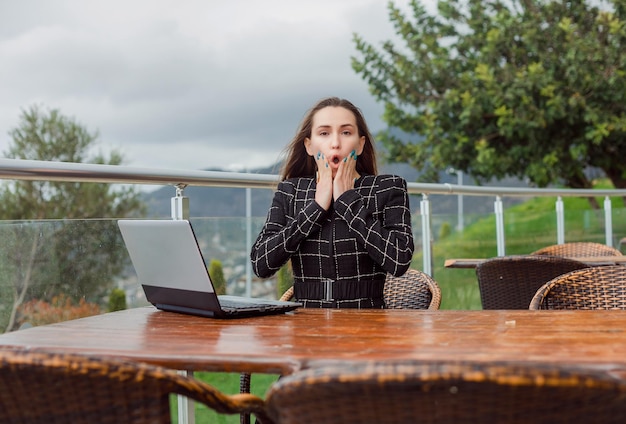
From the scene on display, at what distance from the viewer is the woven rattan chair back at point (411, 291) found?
2680 millimetres

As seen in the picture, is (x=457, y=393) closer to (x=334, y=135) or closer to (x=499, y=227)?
(x=334, y=135)

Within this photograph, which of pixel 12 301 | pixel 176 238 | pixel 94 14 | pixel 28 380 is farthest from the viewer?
pixel 94 14

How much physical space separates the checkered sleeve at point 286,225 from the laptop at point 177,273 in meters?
0.31

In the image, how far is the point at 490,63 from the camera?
1490 cm

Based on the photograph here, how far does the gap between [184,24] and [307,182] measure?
47.5 m

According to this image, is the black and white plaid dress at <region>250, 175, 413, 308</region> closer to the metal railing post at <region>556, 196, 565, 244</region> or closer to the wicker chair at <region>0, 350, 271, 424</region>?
the wicker chair at <region>0, 350, 271, 424</region>

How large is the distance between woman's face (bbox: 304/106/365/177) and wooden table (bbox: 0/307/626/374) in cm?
71

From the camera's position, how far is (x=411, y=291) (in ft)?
8.98

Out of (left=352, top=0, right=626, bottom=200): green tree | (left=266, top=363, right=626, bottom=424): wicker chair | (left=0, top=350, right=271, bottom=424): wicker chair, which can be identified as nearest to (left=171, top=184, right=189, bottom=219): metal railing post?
(left=0, top=350, right=271, bottom=424): wicker chair

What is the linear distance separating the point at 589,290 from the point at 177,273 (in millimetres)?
1298

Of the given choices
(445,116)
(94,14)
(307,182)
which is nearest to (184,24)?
(94,14)

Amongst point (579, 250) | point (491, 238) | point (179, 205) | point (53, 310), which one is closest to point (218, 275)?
point (179, 205)

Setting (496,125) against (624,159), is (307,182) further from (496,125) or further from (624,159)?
(624,159)

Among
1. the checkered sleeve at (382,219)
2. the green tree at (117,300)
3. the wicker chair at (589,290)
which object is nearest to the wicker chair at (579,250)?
the wicker chair at (589,290)
